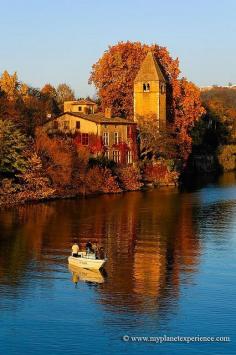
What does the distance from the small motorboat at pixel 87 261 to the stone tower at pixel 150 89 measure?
169ft

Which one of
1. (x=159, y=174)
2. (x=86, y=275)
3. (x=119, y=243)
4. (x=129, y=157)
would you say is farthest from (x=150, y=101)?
(x=86, y=275)

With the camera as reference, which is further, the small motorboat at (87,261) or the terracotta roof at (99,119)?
the terracotta roof at (99,119)

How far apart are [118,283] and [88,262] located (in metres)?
2.72

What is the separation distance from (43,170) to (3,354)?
4031 centimetres

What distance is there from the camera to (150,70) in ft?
278

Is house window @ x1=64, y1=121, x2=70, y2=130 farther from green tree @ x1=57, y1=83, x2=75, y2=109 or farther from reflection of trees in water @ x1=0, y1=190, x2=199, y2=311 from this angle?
green tree @ x1=57, y1=83, x2=75, y2=109

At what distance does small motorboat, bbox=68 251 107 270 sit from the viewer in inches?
1291

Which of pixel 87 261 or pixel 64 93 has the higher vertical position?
pixel 64 93

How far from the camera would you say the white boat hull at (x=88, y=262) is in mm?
32750

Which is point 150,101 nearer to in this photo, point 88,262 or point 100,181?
point 100,181

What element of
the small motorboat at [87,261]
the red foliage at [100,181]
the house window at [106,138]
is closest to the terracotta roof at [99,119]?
the house window at [106,138]

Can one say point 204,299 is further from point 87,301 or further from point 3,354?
point 3,354

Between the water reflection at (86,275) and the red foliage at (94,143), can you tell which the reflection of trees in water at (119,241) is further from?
the red foliage at (94,143)

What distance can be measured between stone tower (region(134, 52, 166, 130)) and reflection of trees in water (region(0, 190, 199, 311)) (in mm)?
23858
